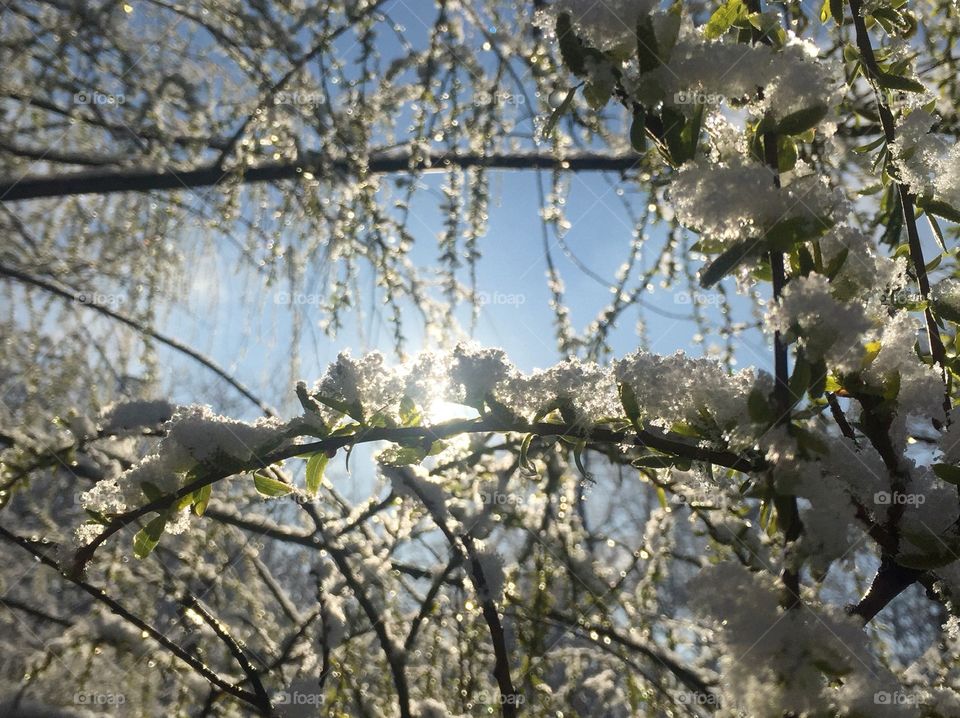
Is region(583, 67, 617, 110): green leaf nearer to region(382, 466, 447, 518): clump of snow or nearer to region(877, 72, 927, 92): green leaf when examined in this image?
region(877, 72, 927, 92): green leaf

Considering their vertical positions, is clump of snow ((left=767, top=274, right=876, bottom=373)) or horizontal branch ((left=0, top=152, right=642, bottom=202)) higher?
horizontal branch ((left=0, top=152, right=642, bottom=202))

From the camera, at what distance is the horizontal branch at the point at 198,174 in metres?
1.79

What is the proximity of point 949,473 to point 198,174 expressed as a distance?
1.86 metres

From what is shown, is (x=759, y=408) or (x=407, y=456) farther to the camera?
(x=407, y=456)

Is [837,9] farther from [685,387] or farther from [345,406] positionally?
[345,406]

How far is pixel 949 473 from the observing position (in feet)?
1.48

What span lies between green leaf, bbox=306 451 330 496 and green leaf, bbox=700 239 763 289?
12.3 inches

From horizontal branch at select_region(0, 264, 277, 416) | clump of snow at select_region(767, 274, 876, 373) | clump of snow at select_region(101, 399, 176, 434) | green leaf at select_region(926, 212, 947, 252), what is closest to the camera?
clump of snow at select_region(767, 274, 876, 373)

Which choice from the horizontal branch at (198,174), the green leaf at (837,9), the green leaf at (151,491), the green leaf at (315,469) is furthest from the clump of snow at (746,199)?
Answer: the horizontal branch at (198,174)

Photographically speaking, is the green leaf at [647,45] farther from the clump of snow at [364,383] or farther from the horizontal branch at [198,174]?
the horizontal branch at [198,174]

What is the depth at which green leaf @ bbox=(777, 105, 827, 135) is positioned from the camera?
0.45 metres

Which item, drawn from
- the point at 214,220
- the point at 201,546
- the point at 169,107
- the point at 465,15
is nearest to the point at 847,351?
the point at 465,15

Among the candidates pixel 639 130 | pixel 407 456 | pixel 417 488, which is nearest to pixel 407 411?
pixel 407 456

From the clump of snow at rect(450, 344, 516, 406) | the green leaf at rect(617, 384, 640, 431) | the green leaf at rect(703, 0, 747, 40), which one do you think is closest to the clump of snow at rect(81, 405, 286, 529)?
the clump of snow at rect(450, 344, 516, 406)
